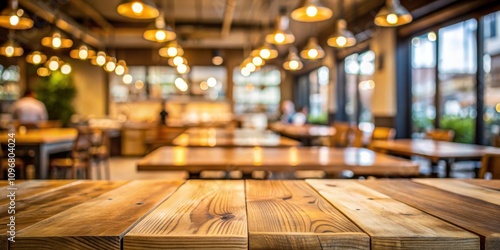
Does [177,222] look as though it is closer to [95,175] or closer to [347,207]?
[347,207]

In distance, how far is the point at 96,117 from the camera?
14484 millimetres

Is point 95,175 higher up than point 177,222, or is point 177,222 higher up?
point 177,222

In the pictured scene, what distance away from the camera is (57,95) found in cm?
1388

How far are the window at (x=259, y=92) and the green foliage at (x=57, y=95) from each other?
5742 mm

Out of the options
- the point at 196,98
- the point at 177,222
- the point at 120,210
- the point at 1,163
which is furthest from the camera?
the point at 196,98

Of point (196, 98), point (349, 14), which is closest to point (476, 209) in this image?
A: point (349, 14)

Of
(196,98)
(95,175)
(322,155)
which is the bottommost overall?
(95,175)

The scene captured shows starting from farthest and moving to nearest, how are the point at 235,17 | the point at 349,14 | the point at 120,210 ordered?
1. the point at 235,17
2. the point at 349,14
3. the point at 120,210

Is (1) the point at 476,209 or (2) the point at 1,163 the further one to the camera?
(2) the point at 1,163

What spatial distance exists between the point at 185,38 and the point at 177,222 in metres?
11.5

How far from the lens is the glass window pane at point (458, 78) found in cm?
656

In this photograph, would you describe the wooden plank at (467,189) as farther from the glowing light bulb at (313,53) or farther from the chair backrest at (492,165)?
the glowing light bulb at (313,53)

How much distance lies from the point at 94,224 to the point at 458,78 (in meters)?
7.05

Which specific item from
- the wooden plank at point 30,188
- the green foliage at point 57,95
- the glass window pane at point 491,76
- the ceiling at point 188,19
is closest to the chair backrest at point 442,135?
the glass window pane at point 491,76
